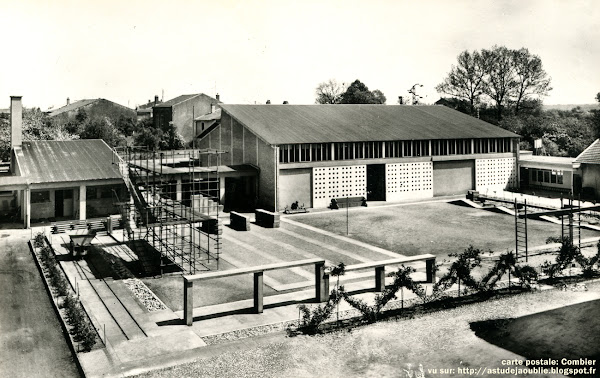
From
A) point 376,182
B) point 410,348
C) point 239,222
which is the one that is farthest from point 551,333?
point 376,182

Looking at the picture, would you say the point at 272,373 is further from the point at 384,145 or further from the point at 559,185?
the point at 559,185

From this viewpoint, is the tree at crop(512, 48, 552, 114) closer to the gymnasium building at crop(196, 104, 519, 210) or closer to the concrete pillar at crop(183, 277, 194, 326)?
the gymnasium building at crop(196, 104, 519, 210)

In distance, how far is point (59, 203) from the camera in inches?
1264

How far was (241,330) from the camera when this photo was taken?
47.6 ft

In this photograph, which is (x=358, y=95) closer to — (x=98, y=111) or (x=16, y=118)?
(x=98, y=111)

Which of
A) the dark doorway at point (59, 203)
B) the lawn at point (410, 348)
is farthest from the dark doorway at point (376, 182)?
the lawn at point (410, 348)

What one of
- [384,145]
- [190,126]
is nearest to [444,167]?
[384,145]

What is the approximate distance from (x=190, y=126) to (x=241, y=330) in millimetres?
66782

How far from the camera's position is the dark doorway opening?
38.4m

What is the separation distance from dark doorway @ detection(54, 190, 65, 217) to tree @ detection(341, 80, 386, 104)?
2422 inches

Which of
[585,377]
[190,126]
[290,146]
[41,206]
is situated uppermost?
[190,126]

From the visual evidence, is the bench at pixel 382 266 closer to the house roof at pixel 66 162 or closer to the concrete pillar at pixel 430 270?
the concrete pillar at pixel 430 270

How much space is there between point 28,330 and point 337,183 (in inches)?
1036

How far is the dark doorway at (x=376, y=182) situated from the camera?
40.7 meters
